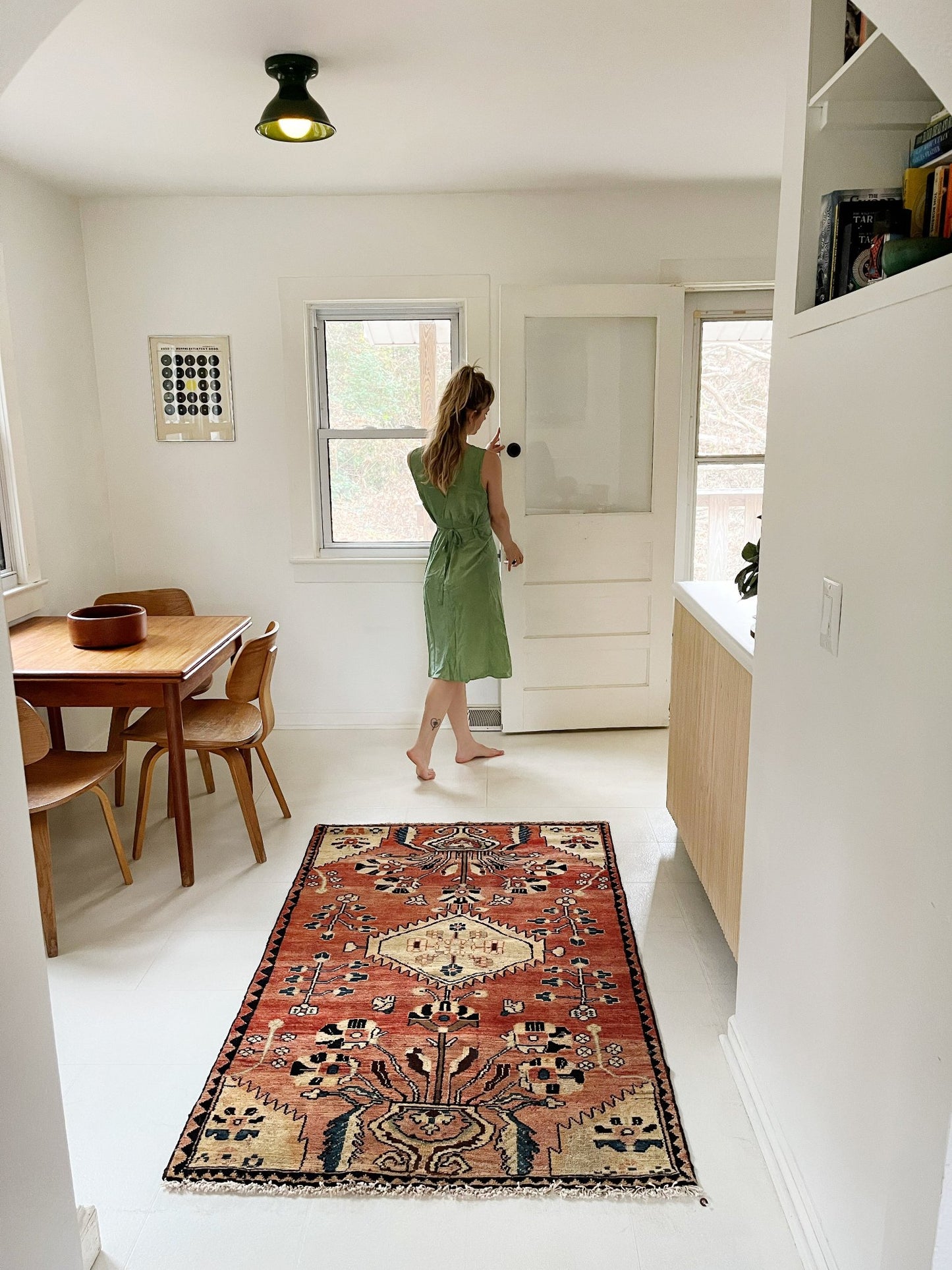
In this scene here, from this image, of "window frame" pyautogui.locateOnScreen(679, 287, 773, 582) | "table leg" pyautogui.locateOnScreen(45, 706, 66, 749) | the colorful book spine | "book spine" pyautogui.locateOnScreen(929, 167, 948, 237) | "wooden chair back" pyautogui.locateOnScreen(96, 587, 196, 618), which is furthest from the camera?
"window frame" pyautogui.locateOnScreen(679, 287, 773, 582)

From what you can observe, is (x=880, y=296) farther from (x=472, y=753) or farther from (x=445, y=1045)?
(x=472, y=753)

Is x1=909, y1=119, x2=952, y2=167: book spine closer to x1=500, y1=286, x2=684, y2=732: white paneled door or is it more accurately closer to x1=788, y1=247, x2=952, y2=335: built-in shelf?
x1=788, y1=247, x2=952, y2=335: built-in shelf

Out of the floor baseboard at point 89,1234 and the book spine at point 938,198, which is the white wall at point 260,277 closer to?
the book spine at point 938,198

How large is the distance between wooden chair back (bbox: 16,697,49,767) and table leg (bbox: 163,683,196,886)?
15.3 inches

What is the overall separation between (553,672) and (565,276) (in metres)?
1.81

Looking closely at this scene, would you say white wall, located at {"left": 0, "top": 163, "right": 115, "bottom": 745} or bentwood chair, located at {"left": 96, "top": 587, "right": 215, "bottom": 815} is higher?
white wall, located at {"left": 0, "top": 163, "right": 115, "bottom": 745}

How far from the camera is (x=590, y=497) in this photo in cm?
427

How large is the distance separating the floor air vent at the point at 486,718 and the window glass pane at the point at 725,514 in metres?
1.26

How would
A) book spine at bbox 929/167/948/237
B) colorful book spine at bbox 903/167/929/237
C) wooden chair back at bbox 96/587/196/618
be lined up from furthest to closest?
wooden chair back at bbox 96/587/196/618 < colorful book spine at bbox 903/167/929/237 < book spine at bbox 929/167/948/237

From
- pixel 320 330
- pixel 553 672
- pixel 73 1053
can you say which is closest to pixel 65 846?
pixel 73 1053

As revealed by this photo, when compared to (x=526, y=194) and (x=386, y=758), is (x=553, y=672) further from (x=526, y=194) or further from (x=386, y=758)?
(x=526, y=194)

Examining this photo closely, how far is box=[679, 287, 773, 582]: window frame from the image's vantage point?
4.29 metres

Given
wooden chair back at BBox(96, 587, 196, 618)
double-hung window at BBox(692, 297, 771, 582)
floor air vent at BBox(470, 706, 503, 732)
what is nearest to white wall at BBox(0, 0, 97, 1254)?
wooden chair back at BBox(96, 587, 196, 618)

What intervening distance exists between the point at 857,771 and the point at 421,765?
2.55 metres
